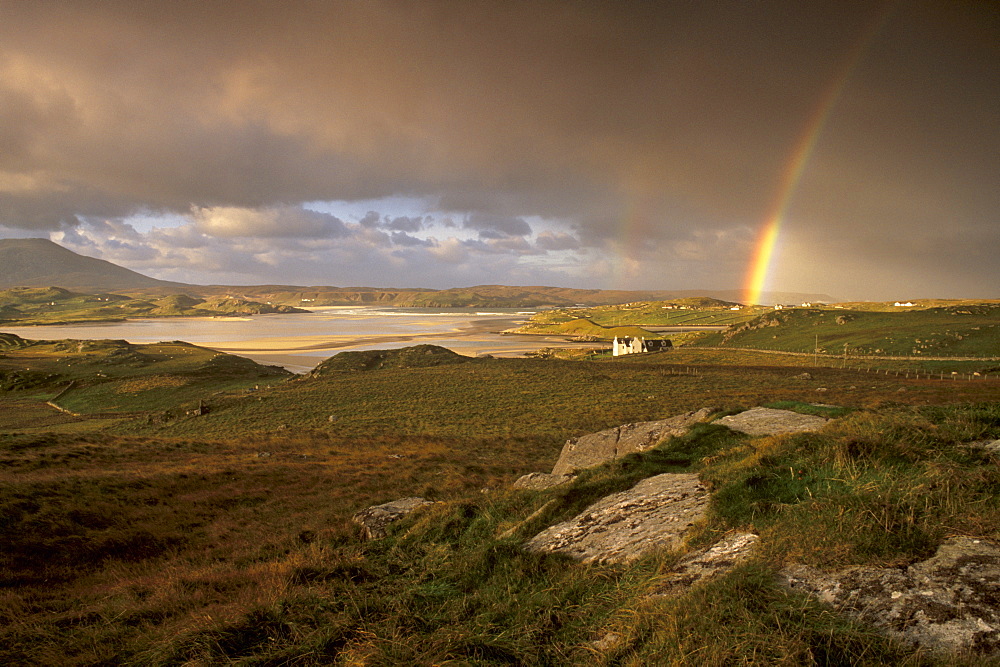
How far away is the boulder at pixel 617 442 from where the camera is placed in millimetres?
13648

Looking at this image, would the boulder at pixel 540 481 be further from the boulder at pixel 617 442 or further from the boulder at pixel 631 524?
the boulder at pixel 631 524

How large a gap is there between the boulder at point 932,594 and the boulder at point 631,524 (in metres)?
1.86

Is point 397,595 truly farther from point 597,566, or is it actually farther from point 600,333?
point 600,333

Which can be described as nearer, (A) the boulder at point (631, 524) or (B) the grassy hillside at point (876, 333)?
(A) the boulder at point (631, 524)

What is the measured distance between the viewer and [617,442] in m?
14.6

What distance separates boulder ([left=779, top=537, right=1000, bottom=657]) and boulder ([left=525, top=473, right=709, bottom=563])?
6.11 feet

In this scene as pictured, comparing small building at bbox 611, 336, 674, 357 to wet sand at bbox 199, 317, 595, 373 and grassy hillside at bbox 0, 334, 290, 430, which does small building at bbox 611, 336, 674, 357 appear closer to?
wet sand at bbox 199, 317, 595, 373

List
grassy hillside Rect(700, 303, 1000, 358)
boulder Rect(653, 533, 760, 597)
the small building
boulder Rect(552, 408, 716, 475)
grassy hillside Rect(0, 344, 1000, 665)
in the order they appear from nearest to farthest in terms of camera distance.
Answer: grassy hillside Rect(0, 344, 1000, 665), boulder Rect(653, 533, 760, 597), boulder Rect(552, 408, 716, 475), grassy hillside Rect(700, 303, 1000, 358), the small building

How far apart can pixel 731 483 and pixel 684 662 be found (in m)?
3.55

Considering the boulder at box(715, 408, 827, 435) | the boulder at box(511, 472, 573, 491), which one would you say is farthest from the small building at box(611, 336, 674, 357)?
the boulder at box(511, 472, 573, 491)

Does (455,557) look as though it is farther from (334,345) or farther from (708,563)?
(334,345)

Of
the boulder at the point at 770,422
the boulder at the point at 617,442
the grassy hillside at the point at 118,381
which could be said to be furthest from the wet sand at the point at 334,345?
the boulder at the point at 770,422

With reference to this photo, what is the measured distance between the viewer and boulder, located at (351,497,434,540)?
32.7 ft

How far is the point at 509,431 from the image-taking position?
100ft
